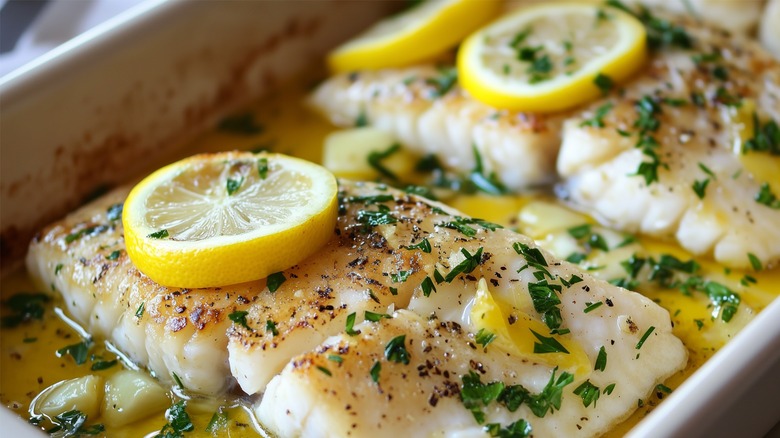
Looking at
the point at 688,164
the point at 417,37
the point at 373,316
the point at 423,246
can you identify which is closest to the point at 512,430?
the point at 373,316

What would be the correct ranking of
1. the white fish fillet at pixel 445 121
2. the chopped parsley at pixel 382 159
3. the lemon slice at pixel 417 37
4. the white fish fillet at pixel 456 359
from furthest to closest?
1. the lemon slice at pixel 417 37
2. the chopped parsley at pixel 382 159
3. the white fish fillet at pixel 445 121
4. the white fish fillet at pixel 456 359

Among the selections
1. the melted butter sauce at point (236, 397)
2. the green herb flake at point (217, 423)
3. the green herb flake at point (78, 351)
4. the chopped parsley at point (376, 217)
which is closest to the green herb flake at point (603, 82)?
the melted butter sauce at point (236, 397)

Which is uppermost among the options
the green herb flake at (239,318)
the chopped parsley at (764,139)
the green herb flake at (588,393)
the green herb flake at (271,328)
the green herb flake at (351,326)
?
the green herb flake at (239,318)

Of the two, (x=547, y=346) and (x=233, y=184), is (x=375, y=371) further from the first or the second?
(x=233, y=184)

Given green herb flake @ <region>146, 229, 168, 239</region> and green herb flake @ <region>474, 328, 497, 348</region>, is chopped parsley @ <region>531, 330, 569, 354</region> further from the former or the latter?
green herb flake @ <region>146, 229, 168, 239</region>

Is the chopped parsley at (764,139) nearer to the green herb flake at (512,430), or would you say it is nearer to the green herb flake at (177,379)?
the green herb flake at (512,430)

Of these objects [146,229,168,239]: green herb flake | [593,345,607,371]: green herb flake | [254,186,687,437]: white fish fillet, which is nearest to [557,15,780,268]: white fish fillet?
[254,186,687,437]: white fish fillet

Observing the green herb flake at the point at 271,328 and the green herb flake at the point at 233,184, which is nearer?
the green herb flake at the point at 271,328
